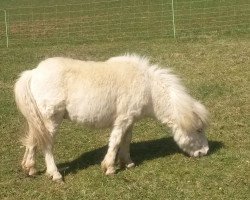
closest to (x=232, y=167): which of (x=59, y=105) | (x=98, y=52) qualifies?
(x=59, y=105)

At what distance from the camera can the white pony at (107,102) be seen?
6.23 meters

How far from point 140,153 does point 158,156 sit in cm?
33

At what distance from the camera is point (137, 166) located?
22.6ft

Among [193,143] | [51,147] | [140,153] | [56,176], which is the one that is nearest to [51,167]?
[56,176]

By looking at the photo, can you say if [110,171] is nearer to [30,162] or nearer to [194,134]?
[30,162]

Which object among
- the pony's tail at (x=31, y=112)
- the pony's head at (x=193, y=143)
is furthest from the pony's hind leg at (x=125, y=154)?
the pony's tail at (x=31, y=112)

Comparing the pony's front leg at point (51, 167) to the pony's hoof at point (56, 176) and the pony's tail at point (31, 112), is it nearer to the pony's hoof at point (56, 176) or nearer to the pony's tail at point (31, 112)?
the pony's hoof at point (56, 176)

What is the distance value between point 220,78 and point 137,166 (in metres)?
4.66

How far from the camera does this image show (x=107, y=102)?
6.39 meters

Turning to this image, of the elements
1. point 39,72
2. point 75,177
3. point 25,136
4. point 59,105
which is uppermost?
point 39,72

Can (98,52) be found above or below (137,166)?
above

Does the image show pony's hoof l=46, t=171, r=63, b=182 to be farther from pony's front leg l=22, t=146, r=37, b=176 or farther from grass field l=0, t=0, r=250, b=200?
pony's front leg l=22, t=146, r=37, b=176

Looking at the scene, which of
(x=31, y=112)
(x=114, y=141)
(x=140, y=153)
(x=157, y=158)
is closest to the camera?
(x=31, y=112)

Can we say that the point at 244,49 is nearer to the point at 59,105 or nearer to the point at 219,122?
the point at 219,122
